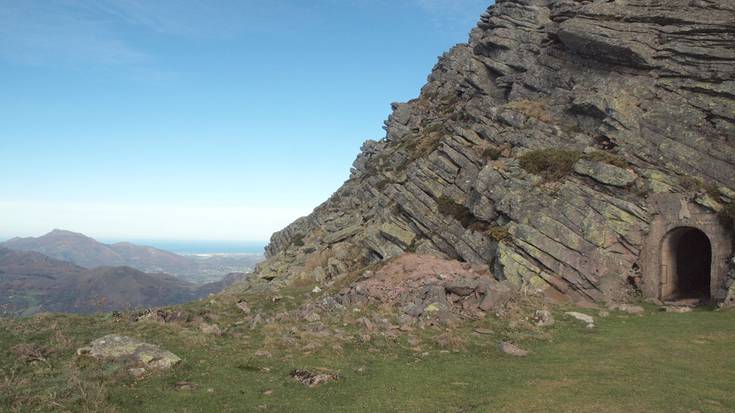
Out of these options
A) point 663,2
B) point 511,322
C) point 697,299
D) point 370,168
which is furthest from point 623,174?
point 370,168

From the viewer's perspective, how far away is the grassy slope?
15.4 m

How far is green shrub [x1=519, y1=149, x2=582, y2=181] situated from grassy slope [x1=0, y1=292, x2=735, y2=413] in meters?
14.4

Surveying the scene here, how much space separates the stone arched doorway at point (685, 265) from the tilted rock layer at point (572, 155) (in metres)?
2.01

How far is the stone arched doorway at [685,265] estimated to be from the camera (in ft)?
108

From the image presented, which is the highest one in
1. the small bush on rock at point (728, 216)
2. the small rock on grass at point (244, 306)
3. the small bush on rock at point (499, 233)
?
the small bush on rock at point (728, 216)

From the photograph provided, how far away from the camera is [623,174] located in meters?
34.7

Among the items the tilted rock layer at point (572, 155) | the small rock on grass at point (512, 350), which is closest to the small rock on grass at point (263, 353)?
the small rock on grass at point (512, 350)

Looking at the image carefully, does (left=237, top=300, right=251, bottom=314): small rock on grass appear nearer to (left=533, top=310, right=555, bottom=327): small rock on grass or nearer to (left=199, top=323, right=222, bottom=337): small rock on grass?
(left=199, top=323, right=222, bottom=337): small rock on grass

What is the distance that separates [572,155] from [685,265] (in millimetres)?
11383

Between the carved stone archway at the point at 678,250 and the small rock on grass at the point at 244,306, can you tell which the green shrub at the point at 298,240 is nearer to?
the small rock on grass at the point at 244,306

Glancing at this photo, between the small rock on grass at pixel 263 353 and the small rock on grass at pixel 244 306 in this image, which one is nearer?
the small rock on grass at pixel 263 353

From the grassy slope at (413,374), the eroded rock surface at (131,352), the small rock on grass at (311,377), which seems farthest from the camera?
the eroded rock surface at (131,352)

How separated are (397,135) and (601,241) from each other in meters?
49.8

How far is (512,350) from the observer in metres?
21.9
